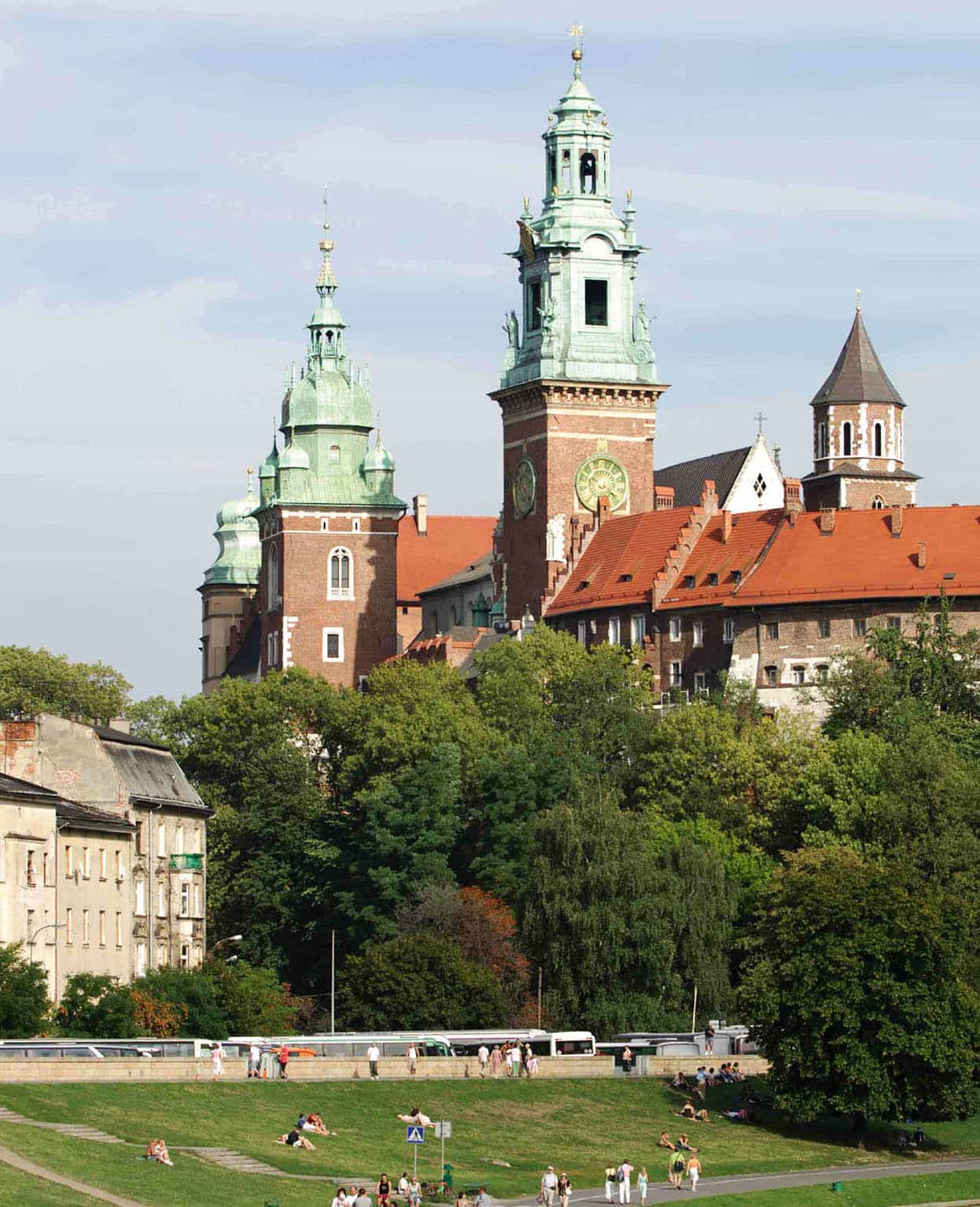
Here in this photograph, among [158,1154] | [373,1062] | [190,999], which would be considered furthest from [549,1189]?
[190,999]

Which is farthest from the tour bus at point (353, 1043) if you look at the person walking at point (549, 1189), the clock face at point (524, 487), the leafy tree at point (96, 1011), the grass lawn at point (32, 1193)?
the clock face at point (524, 487)

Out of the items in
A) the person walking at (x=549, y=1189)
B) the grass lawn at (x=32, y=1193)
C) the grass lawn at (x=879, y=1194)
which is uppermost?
the grass lawn at (x=32, y=1193)

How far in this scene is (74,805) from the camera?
102375mm

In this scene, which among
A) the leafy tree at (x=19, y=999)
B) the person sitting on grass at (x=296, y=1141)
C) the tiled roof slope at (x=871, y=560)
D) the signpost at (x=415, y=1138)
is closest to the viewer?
the signpost at (x=415, y=1138)

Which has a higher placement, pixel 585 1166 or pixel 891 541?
pixel 891 541

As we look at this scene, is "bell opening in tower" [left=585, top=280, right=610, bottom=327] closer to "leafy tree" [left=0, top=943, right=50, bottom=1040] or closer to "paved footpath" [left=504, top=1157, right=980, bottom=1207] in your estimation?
"paved footpath" [left=504, top=1157, right=980, bottom=1207]

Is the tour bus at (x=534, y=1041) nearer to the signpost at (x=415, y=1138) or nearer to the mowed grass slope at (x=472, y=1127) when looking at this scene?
the mowed grass slope at (x=472, y=1127)

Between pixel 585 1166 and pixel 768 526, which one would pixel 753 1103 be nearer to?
pixel 585 1166

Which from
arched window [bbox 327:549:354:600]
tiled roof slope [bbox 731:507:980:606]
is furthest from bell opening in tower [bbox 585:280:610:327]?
arched window [bbox 327:549:354:600]

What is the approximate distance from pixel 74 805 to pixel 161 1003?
1020 centimetres

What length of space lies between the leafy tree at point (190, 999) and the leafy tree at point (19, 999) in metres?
6.85

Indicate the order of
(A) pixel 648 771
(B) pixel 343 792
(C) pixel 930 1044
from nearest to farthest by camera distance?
(C) pixel 930 1044 < (A) pixel 648 771 < (B) pixel 343 792

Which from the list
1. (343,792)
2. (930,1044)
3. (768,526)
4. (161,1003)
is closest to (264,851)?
(343,792)

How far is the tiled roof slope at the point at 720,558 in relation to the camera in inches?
5482
